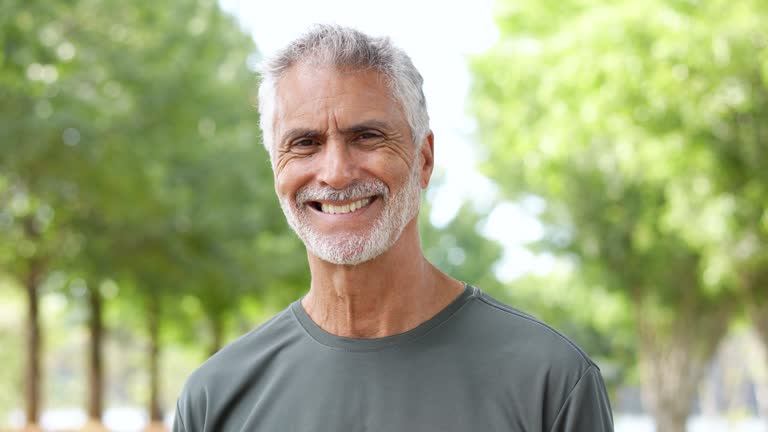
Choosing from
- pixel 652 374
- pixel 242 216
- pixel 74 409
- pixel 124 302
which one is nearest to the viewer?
pixel 242 216

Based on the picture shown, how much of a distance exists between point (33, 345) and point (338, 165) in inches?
740

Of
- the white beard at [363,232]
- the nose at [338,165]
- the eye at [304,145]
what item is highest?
the eye at [304,145]

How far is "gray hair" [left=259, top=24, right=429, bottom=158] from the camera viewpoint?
247cm

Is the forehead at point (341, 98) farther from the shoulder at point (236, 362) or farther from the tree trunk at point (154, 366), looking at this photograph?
the tree trunk at point (154, 366)

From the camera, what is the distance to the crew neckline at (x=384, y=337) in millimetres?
2512

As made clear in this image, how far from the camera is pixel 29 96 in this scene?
571 inches

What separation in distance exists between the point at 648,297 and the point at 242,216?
931 centimetres

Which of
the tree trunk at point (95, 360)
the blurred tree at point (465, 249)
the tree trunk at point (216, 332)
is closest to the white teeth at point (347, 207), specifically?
the tree trunk at point (95, 360)

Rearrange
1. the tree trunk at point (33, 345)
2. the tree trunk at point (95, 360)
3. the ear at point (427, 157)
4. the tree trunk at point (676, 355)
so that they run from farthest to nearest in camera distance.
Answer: the tree trunk at point (676, 355) < the tree trunk at point (95, 360) < the tree trunk at point (33, 345) < the ear at point (427, 157)

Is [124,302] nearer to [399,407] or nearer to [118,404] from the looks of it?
[399,407]

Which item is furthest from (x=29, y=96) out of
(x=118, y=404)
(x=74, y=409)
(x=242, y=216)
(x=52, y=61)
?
(x=118, y=404)

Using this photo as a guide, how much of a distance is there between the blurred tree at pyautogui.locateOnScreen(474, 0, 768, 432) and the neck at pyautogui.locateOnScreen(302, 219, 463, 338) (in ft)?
32.2

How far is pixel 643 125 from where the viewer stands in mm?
13789

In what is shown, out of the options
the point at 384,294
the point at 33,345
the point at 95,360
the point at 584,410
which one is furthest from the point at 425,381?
the point at 95,360
